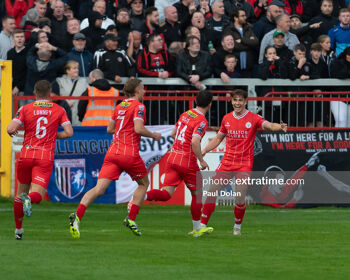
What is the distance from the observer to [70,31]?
19.3 m


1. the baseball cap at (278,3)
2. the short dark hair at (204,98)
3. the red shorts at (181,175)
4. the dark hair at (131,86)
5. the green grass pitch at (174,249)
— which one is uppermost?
the baseball cap at (278,3)

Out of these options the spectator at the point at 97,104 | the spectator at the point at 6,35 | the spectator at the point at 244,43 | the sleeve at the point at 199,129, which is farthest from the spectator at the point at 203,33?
the sleeve at the point at 199,129

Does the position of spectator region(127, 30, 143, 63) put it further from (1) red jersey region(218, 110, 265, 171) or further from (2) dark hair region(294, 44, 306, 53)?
(1) red jersey region(218, 110, 265, 171)

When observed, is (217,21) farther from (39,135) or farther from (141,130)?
(39,135)

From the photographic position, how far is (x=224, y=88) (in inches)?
731

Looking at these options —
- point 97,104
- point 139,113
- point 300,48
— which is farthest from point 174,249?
point 300,48

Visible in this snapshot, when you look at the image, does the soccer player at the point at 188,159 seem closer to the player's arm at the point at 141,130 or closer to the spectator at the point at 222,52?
the player's arm at the point at 141,130

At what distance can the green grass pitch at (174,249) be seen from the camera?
8.75 m

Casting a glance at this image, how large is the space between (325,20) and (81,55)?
6.10 m

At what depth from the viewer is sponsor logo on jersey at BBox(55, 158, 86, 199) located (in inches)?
693

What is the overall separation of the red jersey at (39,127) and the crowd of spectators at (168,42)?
5.58 metres

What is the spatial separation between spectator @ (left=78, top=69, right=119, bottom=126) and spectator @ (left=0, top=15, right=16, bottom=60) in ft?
8.92

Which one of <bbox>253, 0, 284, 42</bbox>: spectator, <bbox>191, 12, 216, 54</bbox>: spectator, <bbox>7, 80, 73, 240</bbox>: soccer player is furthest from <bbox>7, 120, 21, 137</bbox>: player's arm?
<bbox>253, 0, 284, 42</bbox>: spectator

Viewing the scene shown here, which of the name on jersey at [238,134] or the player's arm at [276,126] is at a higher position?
the player's arm at [276,126]
